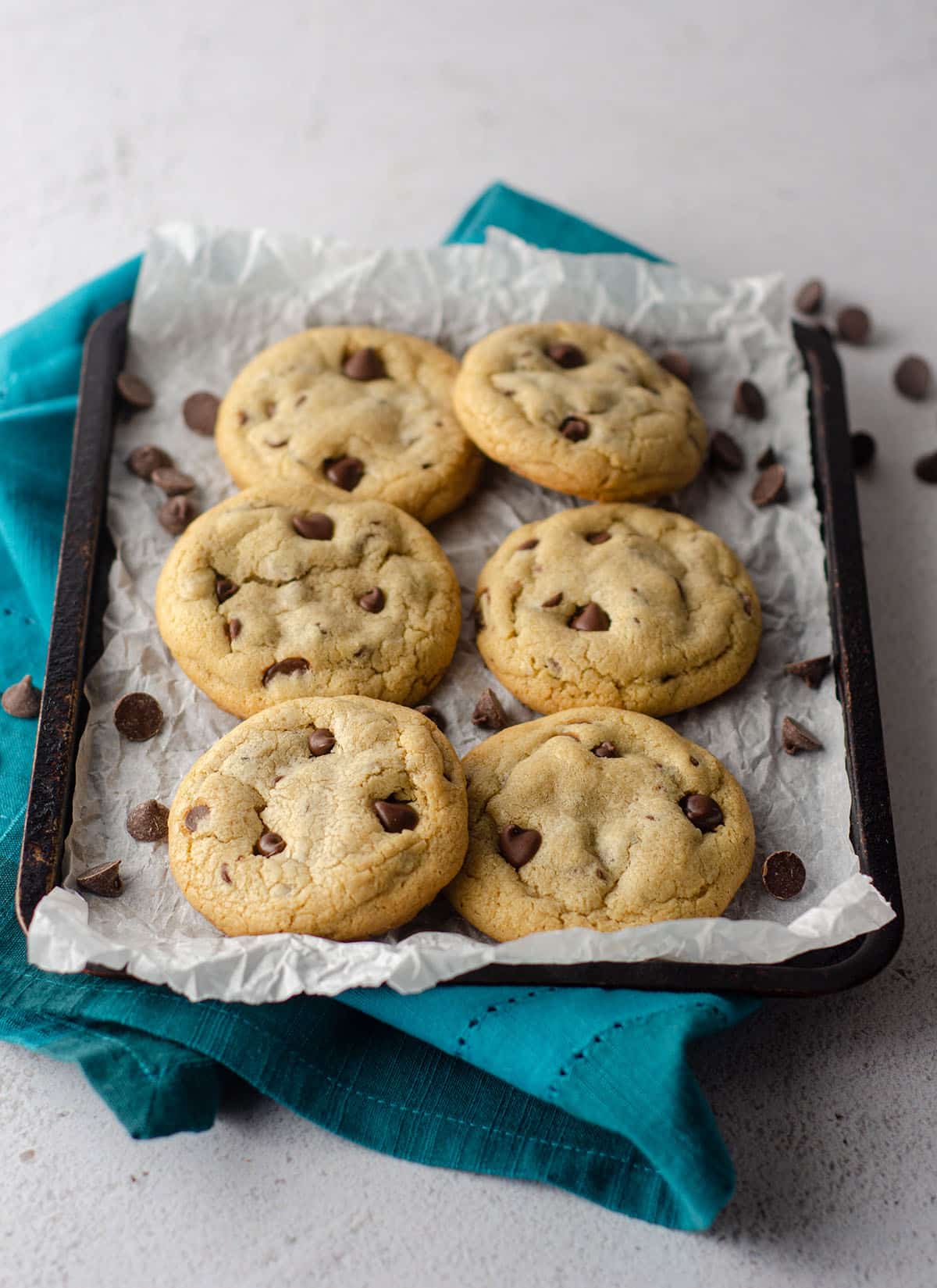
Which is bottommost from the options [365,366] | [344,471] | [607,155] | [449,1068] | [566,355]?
[449,1068]

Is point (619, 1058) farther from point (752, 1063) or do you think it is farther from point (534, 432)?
point (534, 432)

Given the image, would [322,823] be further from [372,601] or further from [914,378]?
[914,378]

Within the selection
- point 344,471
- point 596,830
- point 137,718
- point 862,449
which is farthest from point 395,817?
point 862,449

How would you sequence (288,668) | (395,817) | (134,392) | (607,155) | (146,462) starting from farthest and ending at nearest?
(607,155)
(134,392)
(146,462)
(288,668)
(395,817)

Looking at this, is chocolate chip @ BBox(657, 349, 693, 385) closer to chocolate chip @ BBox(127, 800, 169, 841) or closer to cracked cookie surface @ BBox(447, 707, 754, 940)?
cracked cookie surface @ BBox(447, 707, 754, 940)

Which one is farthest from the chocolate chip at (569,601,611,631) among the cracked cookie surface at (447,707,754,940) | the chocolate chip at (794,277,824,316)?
the chocolate chip at (794,277,824,316)

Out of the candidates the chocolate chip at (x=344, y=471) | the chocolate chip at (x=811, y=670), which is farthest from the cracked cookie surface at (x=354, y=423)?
the chocolate chip at (x=811, y=670)
